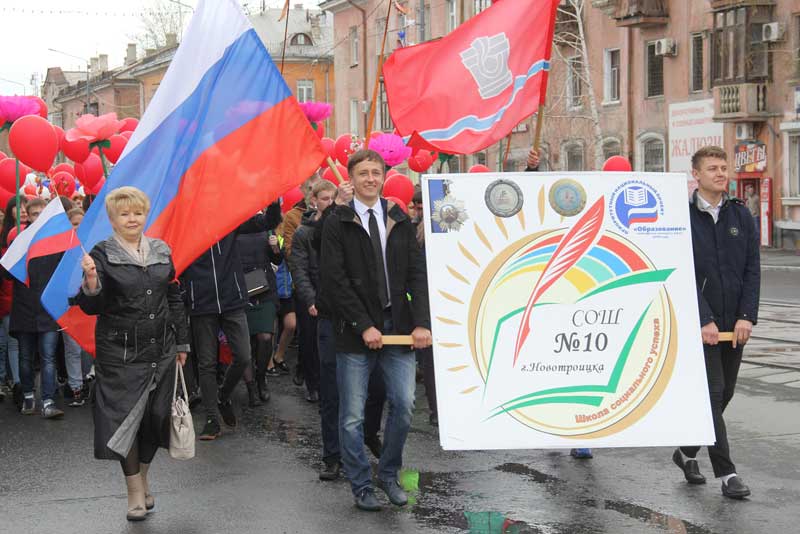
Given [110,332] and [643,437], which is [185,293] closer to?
[110,332]

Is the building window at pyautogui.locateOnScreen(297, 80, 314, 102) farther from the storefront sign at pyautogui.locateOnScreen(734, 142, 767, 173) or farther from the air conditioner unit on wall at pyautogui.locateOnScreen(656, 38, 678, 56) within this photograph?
the storefront sign at pyautogui.locateOnScreen(734, 142, 767, 173)

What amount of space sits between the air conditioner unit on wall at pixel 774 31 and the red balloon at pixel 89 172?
23.6 metres

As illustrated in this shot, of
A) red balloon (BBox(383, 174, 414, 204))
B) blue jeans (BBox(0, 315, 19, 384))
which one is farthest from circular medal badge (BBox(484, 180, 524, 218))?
blue jeans (BBox(0, 315, 19, 384))

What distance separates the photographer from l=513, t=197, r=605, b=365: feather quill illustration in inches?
270

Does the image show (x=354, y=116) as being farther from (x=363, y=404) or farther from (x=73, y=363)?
(x=363, y=404)

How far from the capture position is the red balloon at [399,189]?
41.2 feet

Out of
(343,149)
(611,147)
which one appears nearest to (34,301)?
(343,149)

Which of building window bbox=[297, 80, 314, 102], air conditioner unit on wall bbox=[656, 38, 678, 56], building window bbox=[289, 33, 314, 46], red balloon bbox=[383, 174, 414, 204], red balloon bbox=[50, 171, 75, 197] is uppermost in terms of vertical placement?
building window bbox=[289, 33, 314, 46]

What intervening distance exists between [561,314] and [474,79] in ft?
10.5

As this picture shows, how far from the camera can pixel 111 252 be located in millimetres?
6801

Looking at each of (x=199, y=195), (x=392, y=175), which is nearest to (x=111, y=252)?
(x=199, y=195)

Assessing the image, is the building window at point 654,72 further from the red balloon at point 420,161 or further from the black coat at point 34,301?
the black coat at point 34,301

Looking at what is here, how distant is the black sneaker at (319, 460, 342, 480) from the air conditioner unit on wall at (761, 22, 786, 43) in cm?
2920

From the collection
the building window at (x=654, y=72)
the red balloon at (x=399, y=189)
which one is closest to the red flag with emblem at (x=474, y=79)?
the red balloon at (x=399, y=189)
